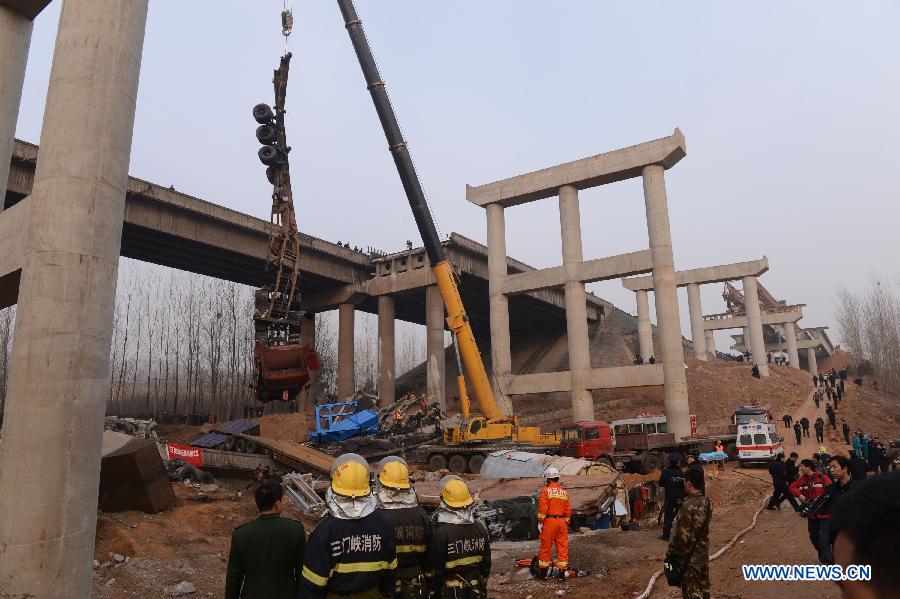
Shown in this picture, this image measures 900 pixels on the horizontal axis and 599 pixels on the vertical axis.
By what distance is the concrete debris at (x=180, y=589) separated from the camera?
9.15 m

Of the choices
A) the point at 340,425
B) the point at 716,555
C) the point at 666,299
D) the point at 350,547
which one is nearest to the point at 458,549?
the point at 350,547

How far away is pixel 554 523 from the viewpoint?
365 inches

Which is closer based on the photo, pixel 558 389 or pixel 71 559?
pixel 71 559

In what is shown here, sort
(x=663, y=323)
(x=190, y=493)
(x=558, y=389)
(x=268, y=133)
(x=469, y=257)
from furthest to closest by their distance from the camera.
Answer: (x=469, y=257) < (x=558, y=389) < (x=663, y=323) < (x=268, y=133) < (x=190, y=493)

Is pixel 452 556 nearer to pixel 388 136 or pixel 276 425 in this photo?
pixel 388 136

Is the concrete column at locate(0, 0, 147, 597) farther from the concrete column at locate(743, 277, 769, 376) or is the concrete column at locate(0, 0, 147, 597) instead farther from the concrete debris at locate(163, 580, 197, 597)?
the concrete column at locate(743, 277, 769, 376)

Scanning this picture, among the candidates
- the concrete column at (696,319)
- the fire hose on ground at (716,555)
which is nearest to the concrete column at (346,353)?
the fire hose on ground at (716,555)

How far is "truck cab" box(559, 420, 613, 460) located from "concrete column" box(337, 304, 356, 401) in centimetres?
2149

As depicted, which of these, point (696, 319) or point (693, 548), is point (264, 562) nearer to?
point (693, 548)

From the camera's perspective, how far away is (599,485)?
1453cm

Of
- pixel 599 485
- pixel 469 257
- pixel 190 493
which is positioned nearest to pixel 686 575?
pixel 599 485

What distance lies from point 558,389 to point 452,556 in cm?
3282

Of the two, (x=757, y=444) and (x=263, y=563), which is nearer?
(x=263, y=563)

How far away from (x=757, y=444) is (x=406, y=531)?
2495 cm
